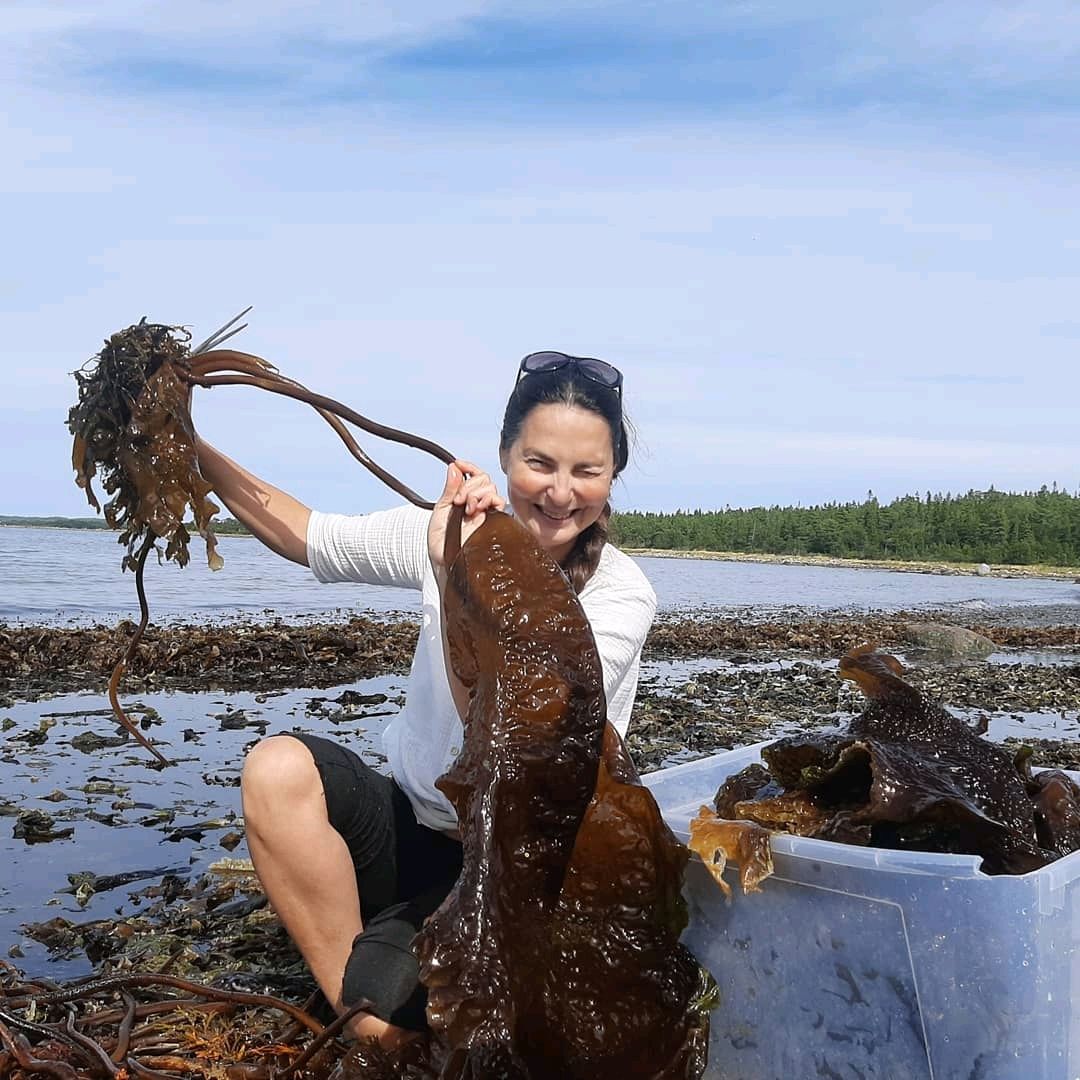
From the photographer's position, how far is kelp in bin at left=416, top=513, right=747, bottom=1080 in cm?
173

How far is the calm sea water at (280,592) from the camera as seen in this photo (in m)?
16.1

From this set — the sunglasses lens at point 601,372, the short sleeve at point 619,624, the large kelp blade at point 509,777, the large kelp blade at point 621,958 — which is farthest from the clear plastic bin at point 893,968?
the sunglasses lens at point 601,372

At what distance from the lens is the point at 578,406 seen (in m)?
2.77

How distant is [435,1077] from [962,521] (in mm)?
62989

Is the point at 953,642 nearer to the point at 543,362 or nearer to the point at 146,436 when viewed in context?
the point at 543,362

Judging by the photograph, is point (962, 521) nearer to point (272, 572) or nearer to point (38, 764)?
point (272, 572)

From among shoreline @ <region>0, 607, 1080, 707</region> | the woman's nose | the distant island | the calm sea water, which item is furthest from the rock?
the distant island

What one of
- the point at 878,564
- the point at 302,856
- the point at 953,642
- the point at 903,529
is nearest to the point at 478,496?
the point at 302,856

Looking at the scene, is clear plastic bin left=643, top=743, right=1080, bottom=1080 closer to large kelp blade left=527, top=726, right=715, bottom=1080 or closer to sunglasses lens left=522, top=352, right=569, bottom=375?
large kelp blade left=527, top=726, right=715, bottom=1080

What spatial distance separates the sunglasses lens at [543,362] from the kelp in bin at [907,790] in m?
1.08

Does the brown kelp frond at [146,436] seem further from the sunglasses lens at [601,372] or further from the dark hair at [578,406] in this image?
the sunglasses lens at [601,372]

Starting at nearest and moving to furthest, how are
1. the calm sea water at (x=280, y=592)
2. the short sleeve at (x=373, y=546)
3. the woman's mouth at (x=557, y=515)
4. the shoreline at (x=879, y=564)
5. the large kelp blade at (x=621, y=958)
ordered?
the large kelp blade at (x=621, y=958) → the woman's mouth at (x=557, y=515) → the short sleeve at (x=373, y=546) → the calm sea water at (x=280, y=592) → the shoreline at (x=879, y=564)

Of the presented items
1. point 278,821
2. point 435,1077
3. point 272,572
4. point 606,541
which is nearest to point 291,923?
point 278,821

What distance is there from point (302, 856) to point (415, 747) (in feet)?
1.30
